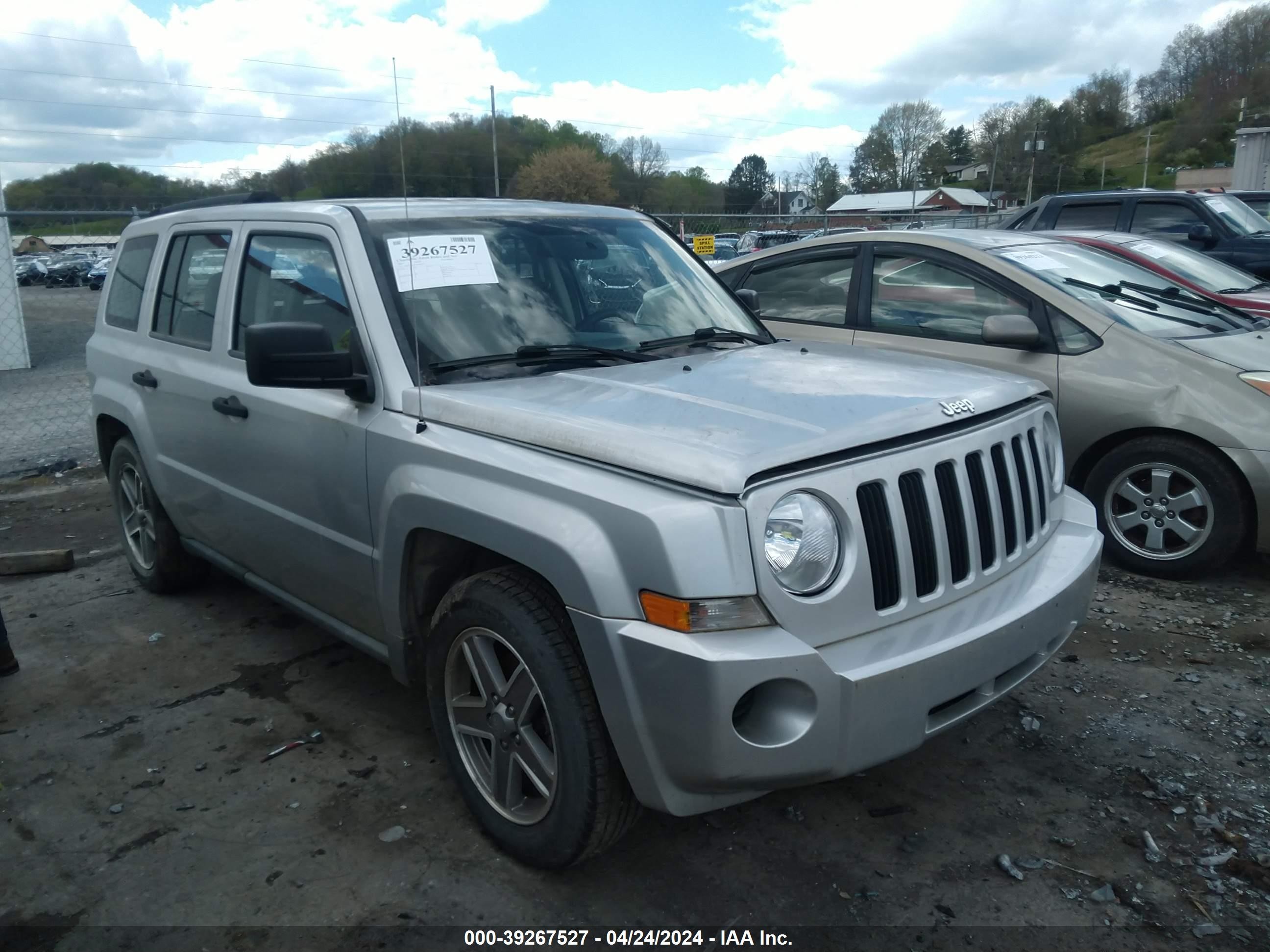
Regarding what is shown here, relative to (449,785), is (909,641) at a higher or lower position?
higher

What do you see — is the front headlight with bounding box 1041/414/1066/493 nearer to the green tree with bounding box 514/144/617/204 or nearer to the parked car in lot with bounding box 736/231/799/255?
the green tree with bounding box 514/144/617/204

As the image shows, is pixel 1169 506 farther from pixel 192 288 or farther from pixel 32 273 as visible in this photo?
pixel 32 273

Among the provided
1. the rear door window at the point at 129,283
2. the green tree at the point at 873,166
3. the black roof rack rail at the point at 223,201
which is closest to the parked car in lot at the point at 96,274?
the rear door window at the point at 129,283

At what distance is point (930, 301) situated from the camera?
5.48 m

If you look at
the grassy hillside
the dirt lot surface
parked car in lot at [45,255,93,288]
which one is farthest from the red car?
the grassy hillside

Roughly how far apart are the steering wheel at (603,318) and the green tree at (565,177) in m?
3.86

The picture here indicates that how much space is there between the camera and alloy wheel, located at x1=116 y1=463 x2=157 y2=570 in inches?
192

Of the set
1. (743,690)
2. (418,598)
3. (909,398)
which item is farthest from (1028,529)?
(418,598)

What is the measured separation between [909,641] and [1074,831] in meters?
1.04

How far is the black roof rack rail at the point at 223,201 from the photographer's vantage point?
14.3 feet

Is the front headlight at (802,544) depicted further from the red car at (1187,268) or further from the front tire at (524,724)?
the red car at (1187,268)

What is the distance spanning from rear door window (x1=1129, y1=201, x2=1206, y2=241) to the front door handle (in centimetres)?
1014

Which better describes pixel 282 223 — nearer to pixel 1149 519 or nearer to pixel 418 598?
pixel 418 598

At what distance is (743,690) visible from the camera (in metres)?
2.11
